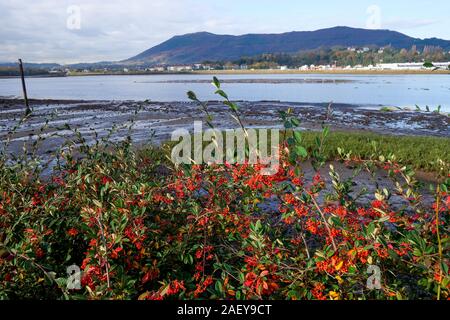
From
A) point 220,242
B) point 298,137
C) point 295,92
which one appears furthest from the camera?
point 295,92

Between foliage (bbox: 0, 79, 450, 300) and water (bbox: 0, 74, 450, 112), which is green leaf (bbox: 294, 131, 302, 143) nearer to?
foliage (bbox: 0, 79, 450, 300)

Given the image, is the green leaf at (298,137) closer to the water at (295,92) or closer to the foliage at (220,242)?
the foliage at (220,242)

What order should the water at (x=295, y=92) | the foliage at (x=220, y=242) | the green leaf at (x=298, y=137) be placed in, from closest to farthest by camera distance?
the green leaf at (x=298, y=137) → the foliage at (x=220, y=242) → the water at (x=295, y=92)

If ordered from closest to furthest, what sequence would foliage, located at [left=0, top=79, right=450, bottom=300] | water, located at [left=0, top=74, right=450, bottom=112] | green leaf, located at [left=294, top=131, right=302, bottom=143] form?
green leaf, located at [left=294, top=131, right=302, bottom=143] → foliage, located at [left=0, top=79, right=450, bottom=300] → water, located at [left=0, top=74, right=450, bottom=112]

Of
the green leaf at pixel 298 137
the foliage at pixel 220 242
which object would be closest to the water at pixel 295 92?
the foliage at pixel 220 242

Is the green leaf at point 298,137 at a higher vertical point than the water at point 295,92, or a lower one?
higher

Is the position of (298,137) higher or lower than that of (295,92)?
higher

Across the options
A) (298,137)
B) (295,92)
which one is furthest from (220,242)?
(295,92)

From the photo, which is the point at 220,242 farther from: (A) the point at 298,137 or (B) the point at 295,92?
(B) the point at 295,92

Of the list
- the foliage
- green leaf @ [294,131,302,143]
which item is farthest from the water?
green leaf @ [294,131,302,143]

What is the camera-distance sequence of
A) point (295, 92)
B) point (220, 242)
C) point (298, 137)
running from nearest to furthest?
point (298, 137) → point (220, 242) → point (295, 92)

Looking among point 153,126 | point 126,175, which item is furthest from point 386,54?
point 126,175
